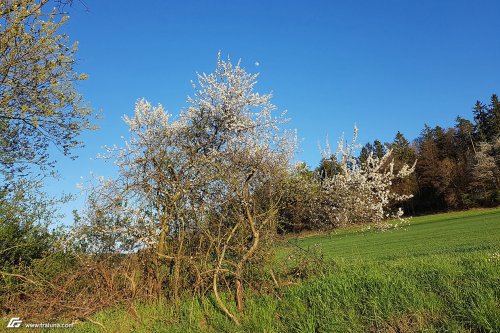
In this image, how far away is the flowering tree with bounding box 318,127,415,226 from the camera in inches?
352

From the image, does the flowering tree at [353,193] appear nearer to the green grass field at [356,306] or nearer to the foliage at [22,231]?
the green grass field at [356,306]

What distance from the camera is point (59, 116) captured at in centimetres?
1013

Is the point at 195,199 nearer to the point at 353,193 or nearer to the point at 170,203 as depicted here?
the point at 170,203

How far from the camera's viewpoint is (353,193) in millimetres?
9086

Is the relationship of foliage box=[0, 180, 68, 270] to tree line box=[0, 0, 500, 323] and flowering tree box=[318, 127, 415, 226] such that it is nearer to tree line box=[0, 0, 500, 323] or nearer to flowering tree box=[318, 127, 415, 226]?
tree line box=[0, 0, 500, 323]

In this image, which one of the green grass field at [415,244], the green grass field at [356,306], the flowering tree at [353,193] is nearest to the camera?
the green grass field at [356,306]

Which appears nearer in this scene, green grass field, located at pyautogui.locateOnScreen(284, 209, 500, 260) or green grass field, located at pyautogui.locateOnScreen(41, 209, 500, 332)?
green grass field, located at pyautogui.locateOnScreen(41, 209, 500, 332)

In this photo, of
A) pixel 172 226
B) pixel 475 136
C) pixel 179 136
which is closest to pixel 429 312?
pixel 172 226

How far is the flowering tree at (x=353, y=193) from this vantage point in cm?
895

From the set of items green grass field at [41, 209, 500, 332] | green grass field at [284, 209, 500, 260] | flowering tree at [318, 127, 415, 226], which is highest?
flowering tree at [318, 127, 415, 226]

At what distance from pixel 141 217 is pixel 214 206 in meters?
1.51

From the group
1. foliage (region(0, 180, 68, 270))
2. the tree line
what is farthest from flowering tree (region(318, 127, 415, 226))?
foliage (region(0, 180, 68, 270))

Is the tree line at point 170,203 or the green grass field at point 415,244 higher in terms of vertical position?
the tree line at point 170,203

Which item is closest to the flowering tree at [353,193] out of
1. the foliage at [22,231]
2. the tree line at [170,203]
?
the tree line at [170,203]
